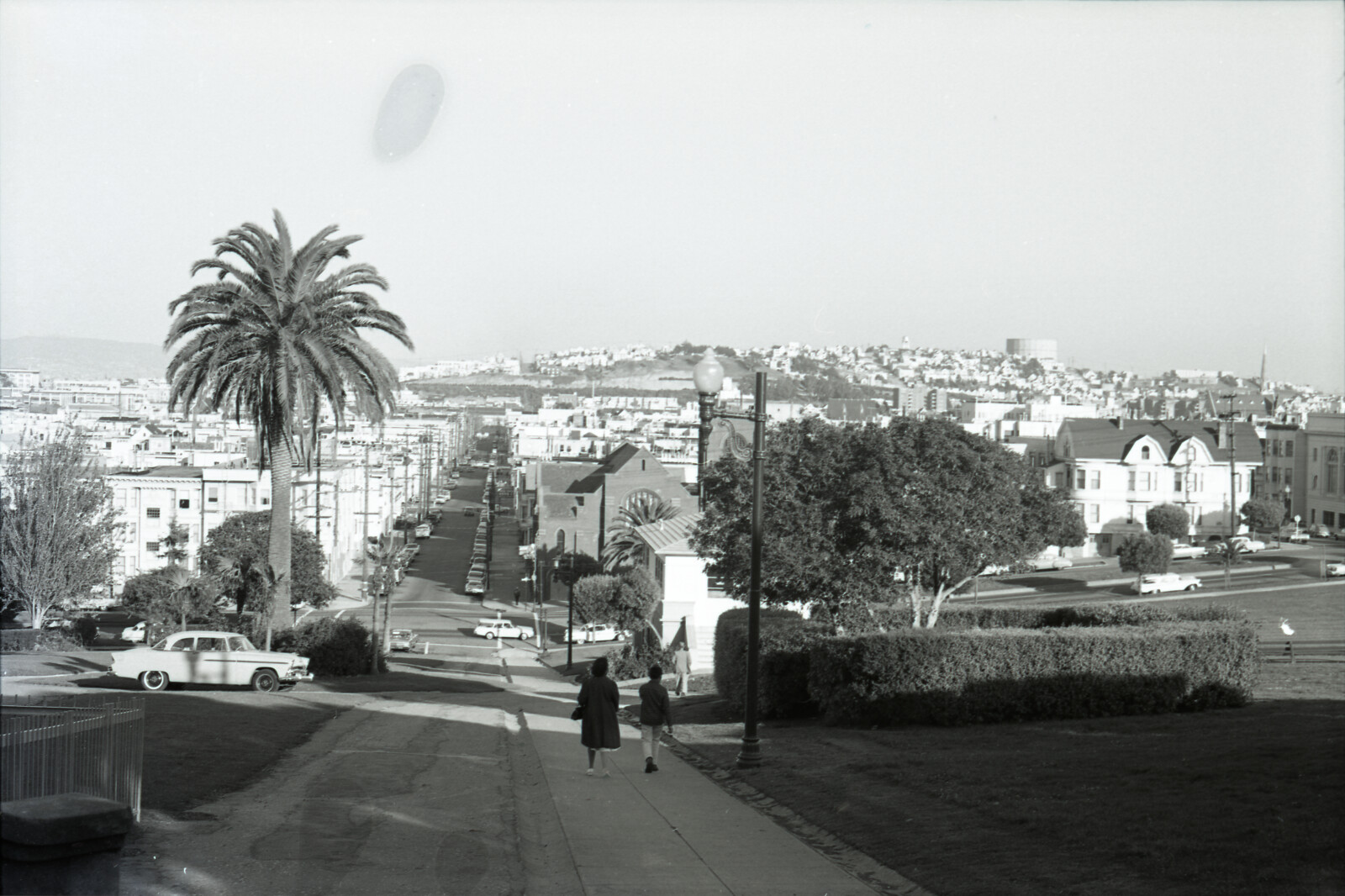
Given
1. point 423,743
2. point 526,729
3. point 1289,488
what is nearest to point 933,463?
point 526,729

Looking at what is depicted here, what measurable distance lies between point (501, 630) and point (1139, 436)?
4856 cm

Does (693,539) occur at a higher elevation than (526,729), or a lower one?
higher

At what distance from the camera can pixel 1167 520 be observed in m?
76.3

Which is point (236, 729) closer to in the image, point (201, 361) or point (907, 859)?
point (907, 859)

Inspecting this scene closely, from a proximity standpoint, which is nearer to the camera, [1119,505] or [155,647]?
[155,647]

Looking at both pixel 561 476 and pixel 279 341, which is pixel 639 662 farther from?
pixel 561 476

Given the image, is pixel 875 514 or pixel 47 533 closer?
pixel 875 514

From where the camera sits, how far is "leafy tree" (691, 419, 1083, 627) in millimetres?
27469

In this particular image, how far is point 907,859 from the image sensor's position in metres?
9.94

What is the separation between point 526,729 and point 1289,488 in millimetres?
92500

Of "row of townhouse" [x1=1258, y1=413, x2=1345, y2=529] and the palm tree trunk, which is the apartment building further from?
the palm tree trunk

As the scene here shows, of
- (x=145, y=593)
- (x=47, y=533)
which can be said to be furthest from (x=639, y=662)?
(x=47, y=533)

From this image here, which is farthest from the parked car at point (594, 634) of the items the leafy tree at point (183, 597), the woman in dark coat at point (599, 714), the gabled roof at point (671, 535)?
the woman in dark coat at point (599, 714)

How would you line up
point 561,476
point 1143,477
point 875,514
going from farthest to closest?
point 561,476, point 1143,477, point 875,514
